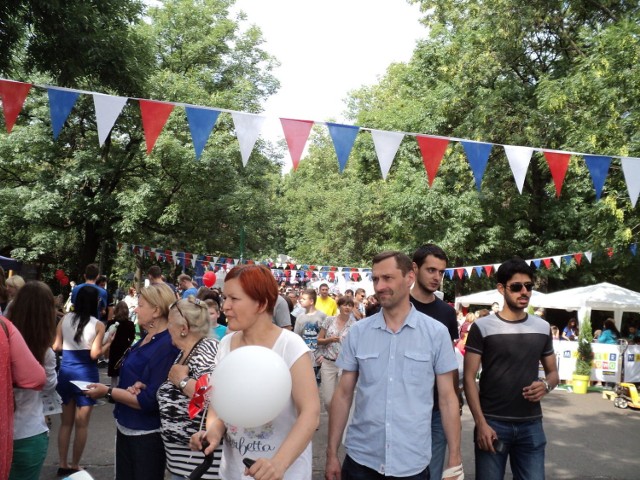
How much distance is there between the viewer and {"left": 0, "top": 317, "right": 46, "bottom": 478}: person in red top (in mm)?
2916

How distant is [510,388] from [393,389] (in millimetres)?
1161

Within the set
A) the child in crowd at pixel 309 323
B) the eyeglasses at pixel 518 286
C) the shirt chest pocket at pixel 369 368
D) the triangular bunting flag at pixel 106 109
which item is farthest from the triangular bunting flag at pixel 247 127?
the shirt chest pocket at pixel 369 368

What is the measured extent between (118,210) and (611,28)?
1636cm

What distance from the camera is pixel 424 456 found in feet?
10.8

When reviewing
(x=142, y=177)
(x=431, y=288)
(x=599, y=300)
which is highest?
(x=142, y=177)

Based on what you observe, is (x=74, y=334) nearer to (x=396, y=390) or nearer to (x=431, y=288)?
(x=431, y=288)

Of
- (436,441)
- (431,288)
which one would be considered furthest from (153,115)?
(436,441)

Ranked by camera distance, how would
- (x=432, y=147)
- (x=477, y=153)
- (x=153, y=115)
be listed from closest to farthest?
1. (x=153, y=115)
2. (x=432, y=147)
3. (x=477, y=153)

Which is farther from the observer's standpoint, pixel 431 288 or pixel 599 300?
pixel 599 300

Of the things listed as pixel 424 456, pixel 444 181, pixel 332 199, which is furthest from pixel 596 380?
pixel 332 199

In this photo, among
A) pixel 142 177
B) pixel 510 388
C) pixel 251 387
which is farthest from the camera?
pixel 142 177

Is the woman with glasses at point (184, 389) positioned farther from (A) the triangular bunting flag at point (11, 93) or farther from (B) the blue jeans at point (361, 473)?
(A) the triangular bunting flag at point (11, 93)

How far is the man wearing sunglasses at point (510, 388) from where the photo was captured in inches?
162

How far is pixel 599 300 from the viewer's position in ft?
55.5
